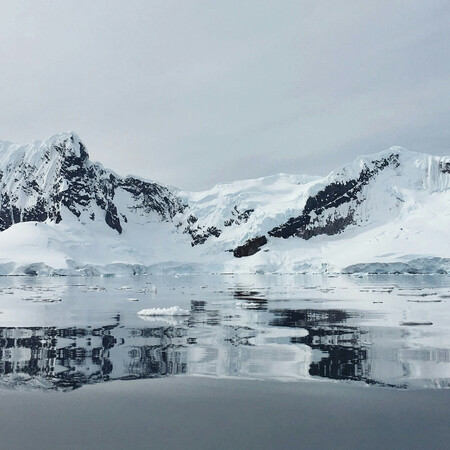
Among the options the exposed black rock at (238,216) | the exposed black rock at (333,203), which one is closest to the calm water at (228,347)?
the exposed black rock at (333,203)

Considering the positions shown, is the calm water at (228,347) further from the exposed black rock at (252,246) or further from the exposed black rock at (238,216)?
the exposed black rock at (238,216)

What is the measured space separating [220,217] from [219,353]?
163316 millimetres

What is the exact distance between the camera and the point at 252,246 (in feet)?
495

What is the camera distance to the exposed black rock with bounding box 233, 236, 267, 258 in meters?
151

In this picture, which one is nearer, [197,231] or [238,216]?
[238,216]

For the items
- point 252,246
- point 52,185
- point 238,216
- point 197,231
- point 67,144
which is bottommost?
point 252,246

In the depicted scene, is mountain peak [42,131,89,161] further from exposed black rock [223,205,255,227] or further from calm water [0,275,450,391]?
calm water [0,275,450,391]

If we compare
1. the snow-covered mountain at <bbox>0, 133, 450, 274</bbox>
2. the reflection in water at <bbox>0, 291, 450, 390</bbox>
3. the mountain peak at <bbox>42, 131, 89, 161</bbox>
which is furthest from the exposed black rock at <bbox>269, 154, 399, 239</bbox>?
the reflection in water at <bbox>0, 291, 450, 390</bbox>

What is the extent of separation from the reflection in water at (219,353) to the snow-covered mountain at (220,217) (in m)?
97.4

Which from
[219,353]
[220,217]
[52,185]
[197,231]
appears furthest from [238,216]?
[219,353]

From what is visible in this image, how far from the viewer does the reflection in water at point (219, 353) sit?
1077cm

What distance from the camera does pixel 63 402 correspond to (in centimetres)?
870

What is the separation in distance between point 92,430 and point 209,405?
2235mm

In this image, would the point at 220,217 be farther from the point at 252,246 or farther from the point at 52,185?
the point at 52,185
